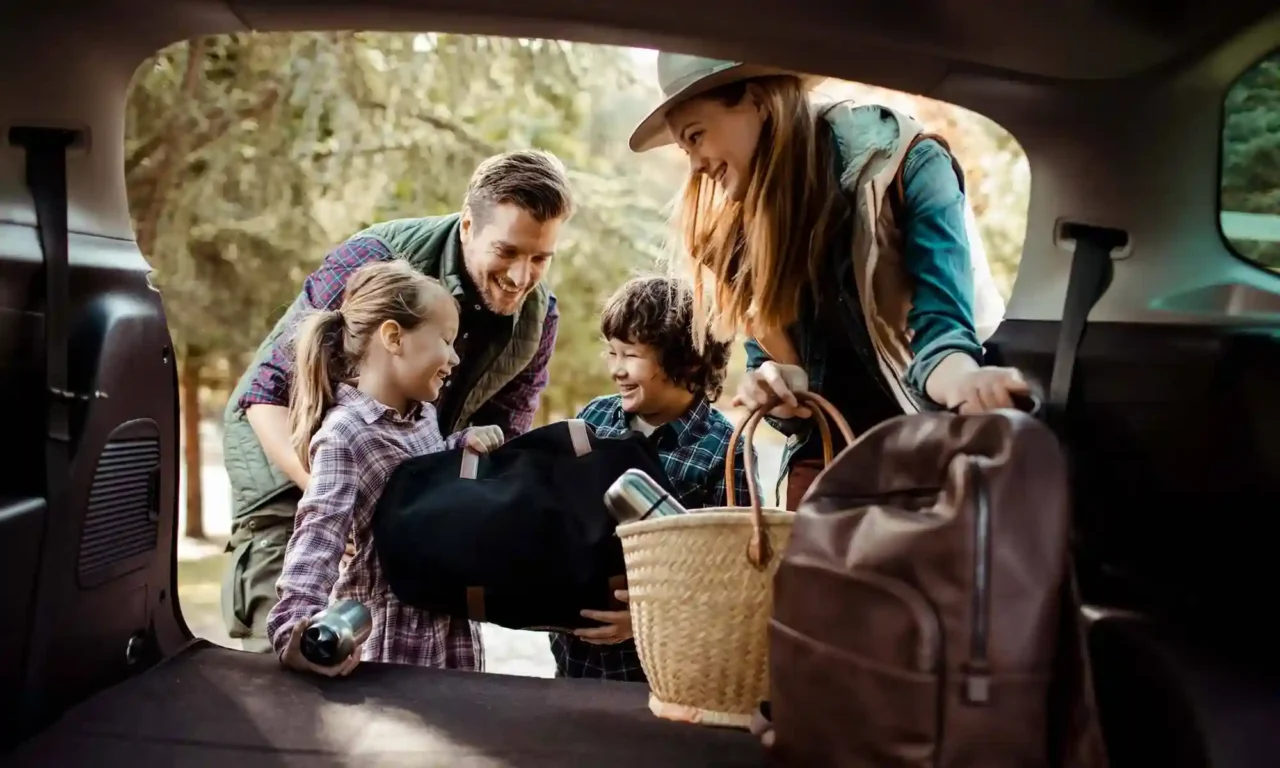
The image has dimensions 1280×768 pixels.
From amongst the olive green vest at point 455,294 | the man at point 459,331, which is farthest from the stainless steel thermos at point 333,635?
the olive green vest at point 455,294

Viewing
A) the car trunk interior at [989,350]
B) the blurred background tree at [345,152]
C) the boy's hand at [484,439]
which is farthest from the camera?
the blurred background tree at [345,152]

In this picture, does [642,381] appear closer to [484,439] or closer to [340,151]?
[484,439]

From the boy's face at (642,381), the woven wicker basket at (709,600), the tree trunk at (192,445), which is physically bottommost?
the tree trunk at (192,445)

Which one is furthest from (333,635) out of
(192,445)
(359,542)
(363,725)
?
(192,445)

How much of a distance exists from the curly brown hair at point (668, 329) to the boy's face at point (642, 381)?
1cm

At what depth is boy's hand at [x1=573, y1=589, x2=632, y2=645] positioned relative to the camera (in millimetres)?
1523

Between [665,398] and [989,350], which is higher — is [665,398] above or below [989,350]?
below

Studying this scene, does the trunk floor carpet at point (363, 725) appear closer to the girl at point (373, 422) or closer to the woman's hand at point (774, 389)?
the girl at point (373, 422)

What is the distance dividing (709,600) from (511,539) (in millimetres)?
384

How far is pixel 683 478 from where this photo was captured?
74.4 inches

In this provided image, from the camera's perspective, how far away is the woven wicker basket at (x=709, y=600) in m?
1.19

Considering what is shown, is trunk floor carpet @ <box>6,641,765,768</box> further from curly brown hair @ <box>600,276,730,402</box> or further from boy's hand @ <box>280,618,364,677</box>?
curly brown hair @ <box>600,276,730,402</box>

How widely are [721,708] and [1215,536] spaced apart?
56cm

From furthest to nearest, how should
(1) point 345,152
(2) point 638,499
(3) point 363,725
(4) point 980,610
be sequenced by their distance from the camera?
(1) point 345,152 < (2) point 638,499 < (3) point 363,725 < (4) point 980,610
